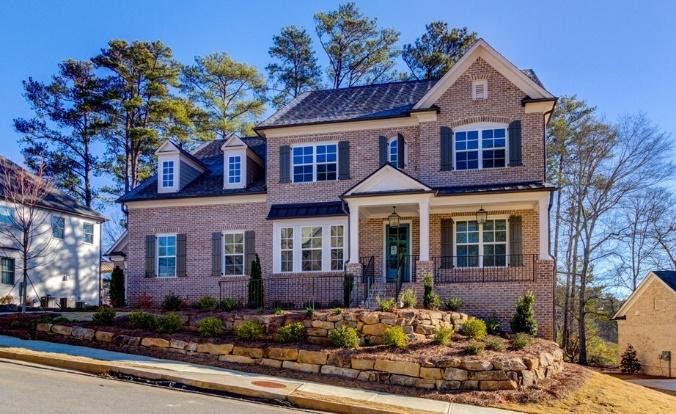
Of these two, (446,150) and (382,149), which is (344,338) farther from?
(382,149)

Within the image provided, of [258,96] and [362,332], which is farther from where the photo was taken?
[258,96]

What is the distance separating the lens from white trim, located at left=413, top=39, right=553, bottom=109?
780 inches

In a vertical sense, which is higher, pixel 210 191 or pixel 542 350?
pixel 210 191

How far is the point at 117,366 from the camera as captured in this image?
12.7 metres

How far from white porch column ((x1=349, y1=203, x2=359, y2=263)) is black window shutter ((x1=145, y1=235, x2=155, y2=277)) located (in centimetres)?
806

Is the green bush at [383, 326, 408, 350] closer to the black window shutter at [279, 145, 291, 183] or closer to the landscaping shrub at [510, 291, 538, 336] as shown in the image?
the landscaping shrub at [510, 291, 538, 336]

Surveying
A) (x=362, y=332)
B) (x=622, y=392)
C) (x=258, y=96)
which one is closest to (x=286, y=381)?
(x=362, y=332)

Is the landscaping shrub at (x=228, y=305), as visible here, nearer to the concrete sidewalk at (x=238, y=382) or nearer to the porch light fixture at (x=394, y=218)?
the concrete sidewalk at (x=238, y=382)

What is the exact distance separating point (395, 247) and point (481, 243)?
9.11 feet

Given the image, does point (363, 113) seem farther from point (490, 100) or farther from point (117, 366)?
point (117, 366)

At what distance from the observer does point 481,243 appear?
20.1m

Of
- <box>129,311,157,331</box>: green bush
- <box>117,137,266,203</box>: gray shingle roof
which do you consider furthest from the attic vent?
<box>129,311,157,331</box>: green bush

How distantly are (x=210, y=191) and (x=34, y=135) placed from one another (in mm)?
19240

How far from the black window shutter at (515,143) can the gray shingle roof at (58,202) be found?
67.1 ft
